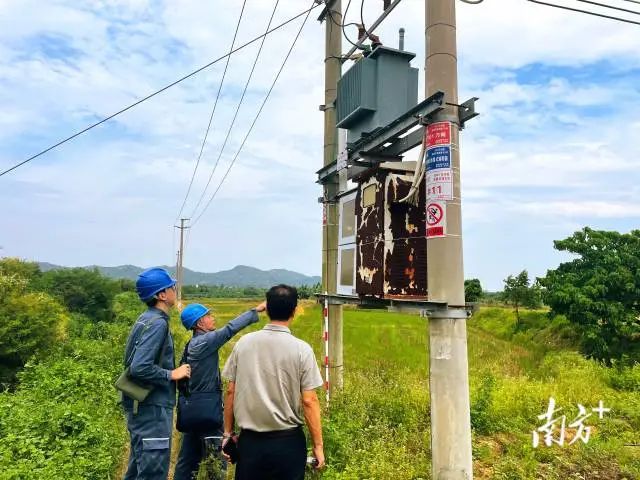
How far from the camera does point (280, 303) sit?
261 cm

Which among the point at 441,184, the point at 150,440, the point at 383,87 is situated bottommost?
the point at 150,440

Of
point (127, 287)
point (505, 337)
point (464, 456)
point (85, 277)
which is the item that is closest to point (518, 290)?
point (505, 337)

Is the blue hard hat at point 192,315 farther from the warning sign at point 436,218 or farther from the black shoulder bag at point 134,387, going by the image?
the warning sign at point 436,218

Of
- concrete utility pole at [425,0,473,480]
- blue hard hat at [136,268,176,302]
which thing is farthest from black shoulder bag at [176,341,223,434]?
concrete utility pole at [425,0,473,480]

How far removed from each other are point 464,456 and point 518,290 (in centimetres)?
2790

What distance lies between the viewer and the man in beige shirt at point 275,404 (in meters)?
2.46

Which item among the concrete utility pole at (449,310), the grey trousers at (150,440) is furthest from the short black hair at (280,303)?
the concrete utility pole at (449,310)

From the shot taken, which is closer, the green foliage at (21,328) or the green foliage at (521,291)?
the green foliage at (21,328)

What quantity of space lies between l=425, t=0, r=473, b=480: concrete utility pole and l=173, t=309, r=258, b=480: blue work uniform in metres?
1.68

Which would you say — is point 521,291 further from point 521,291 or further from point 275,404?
point 275,404

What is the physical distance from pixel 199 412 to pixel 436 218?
2425 mm

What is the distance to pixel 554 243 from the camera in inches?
784

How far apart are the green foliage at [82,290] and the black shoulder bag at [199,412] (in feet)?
131

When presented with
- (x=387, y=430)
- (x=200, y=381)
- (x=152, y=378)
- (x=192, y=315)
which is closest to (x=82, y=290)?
(x=387, y=430)
